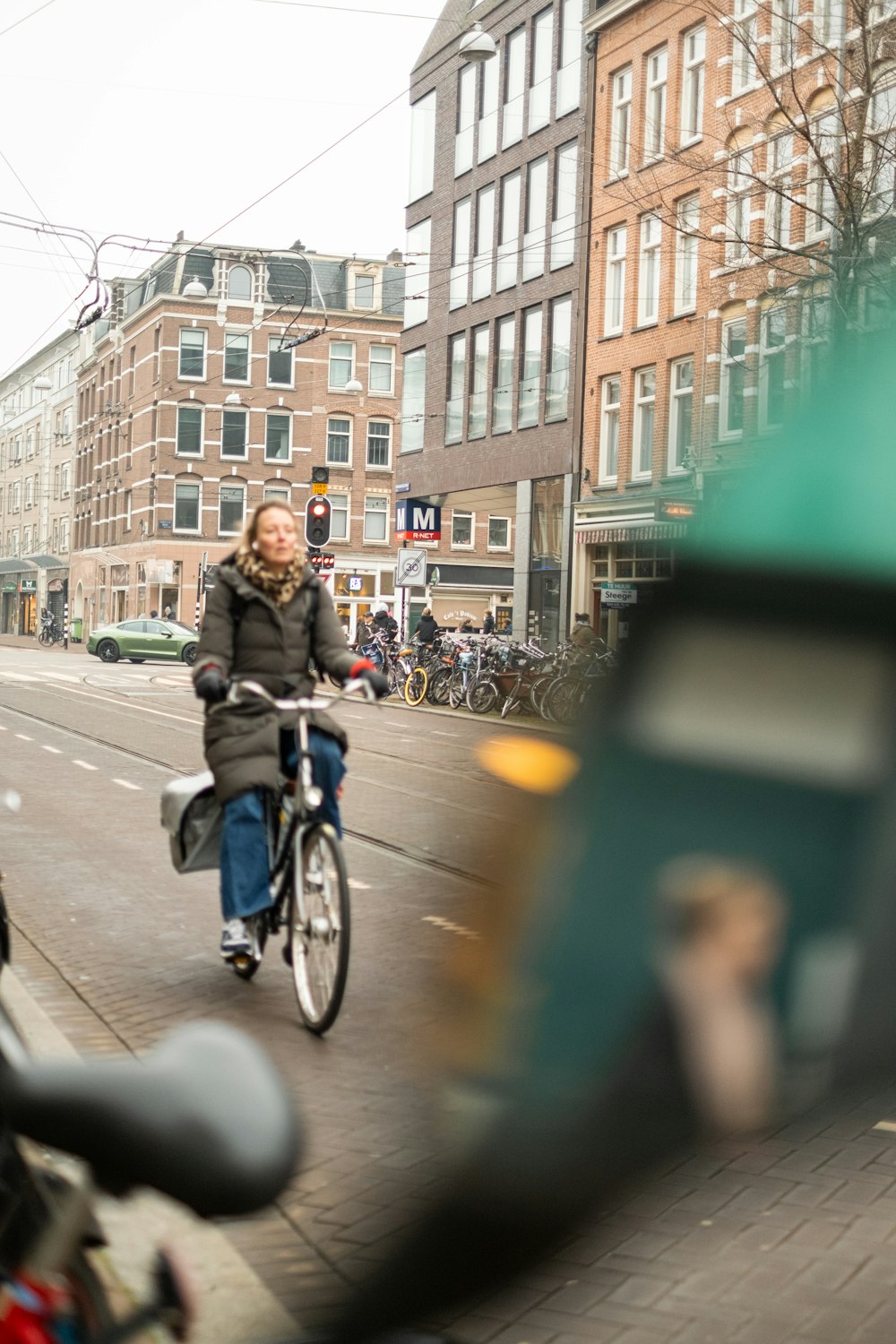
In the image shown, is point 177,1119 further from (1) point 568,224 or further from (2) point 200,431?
(2) point 200,431

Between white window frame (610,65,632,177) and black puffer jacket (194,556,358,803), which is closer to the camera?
white window frame (610,65,632,177)

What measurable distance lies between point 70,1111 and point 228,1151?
0.09 metres

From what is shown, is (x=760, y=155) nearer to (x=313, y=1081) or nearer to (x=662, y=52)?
(x=662, y=52)

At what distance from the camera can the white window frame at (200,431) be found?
195 feet

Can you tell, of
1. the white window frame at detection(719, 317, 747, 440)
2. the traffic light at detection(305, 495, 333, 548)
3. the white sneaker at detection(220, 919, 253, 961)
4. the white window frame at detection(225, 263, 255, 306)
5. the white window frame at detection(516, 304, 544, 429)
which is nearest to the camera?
the white window frame at detection(719, 317, 747, 440)

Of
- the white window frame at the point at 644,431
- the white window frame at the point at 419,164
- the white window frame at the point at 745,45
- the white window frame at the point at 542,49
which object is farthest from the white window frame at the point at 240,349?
the white window frame at the point at 644,431

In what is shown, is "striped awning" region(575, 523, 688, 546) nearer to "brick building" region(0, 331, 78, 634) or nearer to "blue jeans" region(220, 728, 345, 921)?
"blue jeans" region(220, 728, 345, 921)

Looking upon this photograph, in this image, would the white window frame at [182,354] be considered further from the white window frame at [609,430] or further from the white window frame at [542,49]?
the white window frame at [609,430]

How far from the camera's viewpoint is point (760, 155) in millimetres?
975

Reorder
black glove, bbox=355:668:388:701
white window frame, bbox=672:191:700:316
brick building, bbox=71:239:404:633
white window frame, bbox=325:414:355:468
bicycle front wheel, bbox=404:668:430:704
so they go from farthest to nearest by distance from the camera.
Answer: white window frame, bbox=325:414:355:468, brick building, bbox=71:239:404:633, bicycle front wheel, bbox=404:668:430:704, black glove, bbox=355:668:388:701, white window frame, bbox=672:191:700:316

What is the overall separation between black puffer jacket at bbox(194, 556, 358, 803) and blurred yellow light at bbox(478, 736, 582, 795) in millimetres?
4081

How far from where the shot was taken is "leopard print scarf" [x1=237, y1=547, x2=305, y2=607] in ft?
15.1

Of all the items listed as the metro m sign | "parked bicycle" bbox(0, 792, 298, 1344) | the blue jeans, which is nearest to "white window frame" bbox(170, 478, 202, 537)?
the metro m sign

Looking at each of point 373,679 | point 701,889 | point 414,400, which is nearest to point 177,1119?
point 701,889
